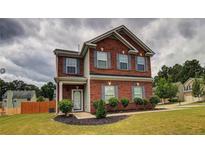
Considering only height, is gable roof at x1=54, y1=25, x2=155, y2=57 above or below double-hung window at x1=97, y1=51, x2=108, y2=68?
above

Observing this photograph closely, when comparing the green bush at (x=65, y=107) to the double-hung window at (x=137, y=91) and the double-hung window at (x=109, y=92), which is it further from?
the double-hung window at (x=137, y=91)

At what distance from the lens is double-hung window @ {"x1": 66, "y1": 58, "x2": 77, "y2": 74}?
1012 centimetres

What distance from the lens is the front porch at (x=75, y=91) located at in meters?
9.31

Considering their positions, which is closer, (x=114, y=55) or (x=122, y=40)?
(x=114, y=55)

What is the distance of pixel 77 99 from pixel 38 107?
80.5 inches

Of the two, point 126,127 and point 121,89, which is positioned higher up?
point 121,89

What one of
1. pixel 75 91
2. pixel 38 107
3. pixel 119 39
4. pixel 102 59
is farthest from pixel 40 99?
pixel 119 39

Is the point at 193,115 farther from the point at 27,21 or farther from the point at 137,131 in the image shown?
the point at 27,21

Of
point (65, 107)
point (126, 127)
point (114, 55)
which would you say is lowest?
point (126, 127)

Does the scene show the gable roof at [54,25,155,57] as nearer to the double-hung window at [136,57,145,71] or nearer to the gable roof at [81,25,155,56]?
the gable roof at [81,25,155,56]

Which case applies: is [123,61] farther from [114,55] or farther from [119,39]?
[119,39]

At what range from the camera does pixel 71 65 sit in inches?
402

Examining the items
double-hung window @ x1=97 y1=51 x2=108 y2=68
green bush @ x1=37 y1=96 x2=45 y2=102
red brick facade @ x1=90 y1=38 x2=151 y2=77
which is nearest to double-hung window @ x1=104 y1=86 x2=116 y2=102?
red brick facade @ x1=90 y1=38 x2=151 y2=77
